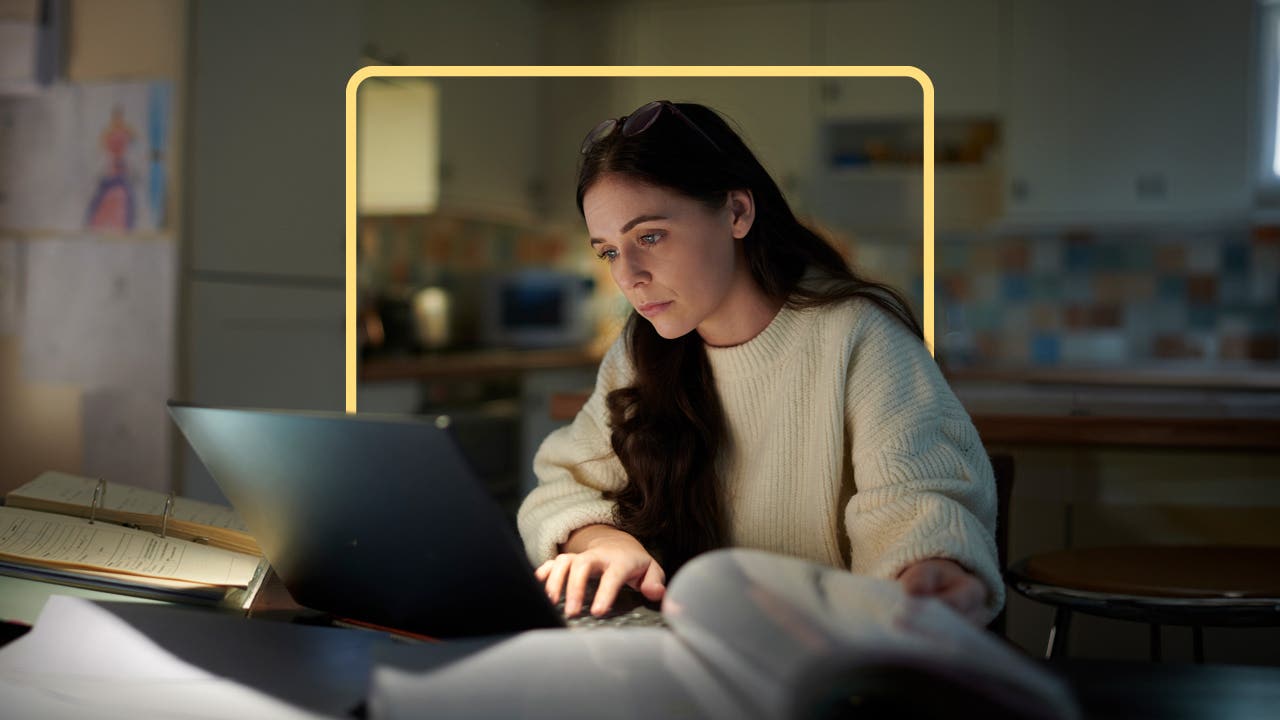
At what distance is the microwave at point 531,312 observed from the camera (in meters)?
4.62

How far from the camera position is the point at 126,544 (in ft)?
2.86

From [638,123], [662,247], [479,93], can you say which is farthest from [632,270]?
[479,93]

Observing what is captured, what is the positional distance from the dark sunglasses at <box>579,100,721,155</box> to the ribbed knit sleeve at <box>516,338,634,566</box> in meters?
0.29

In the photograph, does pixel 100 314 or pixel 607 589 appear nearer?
pixel 607 589

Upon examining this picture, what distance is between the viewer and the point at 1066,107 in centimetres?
417

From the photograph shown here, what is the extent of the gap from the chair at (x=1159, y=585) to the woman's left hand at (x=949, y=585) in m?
0.58

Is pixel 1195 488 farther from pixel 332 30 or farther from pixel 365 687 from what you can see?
pixel 332 30

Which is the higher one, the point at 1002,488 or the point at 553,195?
the point at 553,195

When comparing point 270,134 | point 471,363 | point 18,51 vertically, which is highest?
point 18,51

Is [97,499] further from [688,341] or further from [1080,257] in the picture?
[1080,257]

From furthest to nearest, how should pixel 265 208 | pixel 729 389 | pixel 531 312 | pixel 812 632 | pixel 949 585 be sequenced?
1. pixel 531 312
2. pixel 265 208
3. pixel 729 389
4. pixel 949 585
5. pixel 812 632

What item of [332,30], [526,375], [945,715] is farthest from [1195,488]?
[526,375]

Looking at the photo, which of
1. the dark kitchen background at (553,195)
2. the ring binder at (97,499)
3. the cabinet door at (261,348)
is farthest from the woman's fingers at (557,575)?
the cabinet door at (261,348)

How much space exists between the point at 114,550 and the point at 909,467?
66 centimetres
